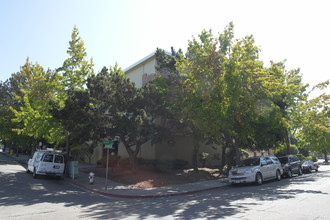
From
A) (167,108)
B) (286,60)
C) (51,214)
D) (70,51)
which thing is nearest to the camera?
(51,214)

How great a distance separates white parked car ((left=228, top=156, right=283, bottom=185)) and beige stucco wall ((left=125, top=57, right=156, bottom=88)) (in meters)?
13.6

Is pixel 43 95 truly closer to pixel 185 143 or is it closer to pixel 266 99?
pixel 185 143

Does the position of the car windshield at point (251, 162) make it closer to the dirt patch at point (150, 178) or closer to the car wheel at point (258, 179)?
the car wheel at point (258, 179)

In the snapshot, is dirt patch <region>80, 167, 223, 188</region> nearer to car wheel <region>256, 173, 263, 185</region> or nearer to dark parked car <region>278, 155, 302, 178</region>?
car wheel <region>256, 173, 263, 185</region>

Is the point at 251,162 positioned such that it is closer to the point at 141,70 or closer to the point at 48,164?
the point at 48,164

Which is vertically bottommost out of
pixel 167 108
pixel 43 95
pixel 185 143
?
pixel 185 143

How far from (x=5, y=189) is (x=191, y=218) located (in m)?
10.4

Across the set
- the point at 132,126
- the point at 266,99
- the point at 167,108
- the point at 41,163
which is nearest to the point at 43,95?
the point at 41,163

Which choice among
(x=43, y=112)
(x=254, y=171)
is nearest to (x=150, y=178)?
(x=254, y=171)

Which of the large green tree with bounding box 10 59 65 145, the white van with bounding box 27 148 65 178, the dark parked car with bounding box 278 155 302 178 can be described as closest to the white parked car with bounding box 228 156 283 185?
the dark parked car with bounding box 278 155 302 178

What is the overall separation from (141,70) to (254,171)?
55.5 feet

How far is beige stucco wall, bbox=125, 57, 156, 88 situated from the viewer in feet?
83.1

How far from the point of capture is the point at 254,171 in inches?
579

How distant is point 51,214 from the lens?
7.69m
